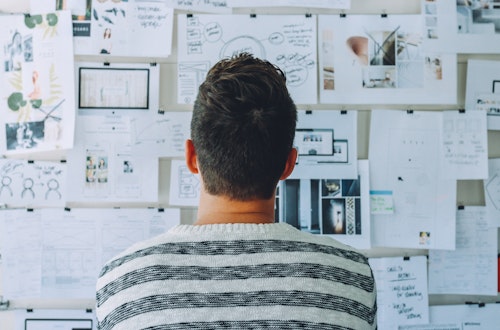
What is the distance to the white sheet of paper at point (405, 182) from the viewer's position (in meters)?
1.63

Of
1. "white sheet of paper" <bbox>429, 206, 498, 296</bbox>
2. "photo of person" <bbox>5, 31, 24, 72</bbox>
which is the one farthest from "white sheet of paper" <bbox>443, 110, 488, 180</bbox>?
"photo of person" <bbox>5, 31, 24, 72</bbox>

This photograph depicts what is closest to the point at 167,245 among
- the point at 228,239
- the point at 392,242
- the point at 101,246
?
the point at 228,239

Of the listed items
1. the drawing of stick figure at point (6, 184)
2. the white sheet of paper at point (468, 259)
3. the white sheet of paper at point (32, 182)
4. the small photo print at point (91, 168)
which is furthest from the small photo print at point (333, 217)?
the drawing of stick figure at point (6, 184)

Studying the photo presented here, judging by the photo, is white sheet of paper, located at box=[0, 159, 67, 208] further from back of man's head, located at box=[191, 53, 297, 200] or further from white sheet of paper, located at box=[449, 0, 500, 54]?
white sheet of paper, located at box=[449, 0, 500, 54]

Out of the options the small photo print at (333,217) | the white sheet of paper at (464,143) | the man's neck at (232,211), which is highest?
the white sheet of paper at (464,143)

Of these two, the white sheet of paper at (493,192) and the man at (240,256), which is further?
the white sheet of paper at (493,192)

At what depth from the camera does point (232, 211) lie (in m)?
0.74

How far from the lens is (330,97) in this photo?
161 cm

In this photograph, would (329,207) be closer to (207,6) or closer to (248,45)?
(248,45)

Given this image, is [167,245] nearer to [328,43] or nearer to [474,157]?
[328,43]

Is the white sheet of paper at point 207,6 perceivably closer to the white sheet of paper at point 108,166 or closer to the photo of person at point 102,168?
the white sheet of paper at point 108,166

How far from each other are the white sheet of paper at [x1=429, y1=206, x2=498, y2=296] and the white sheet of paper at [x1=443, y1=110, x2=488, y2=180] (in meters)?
0.13

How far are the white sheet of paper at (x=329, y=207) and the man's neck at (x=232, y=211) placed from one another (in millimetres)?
860

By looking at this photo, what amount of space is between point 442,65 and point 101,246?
49.6 inches
